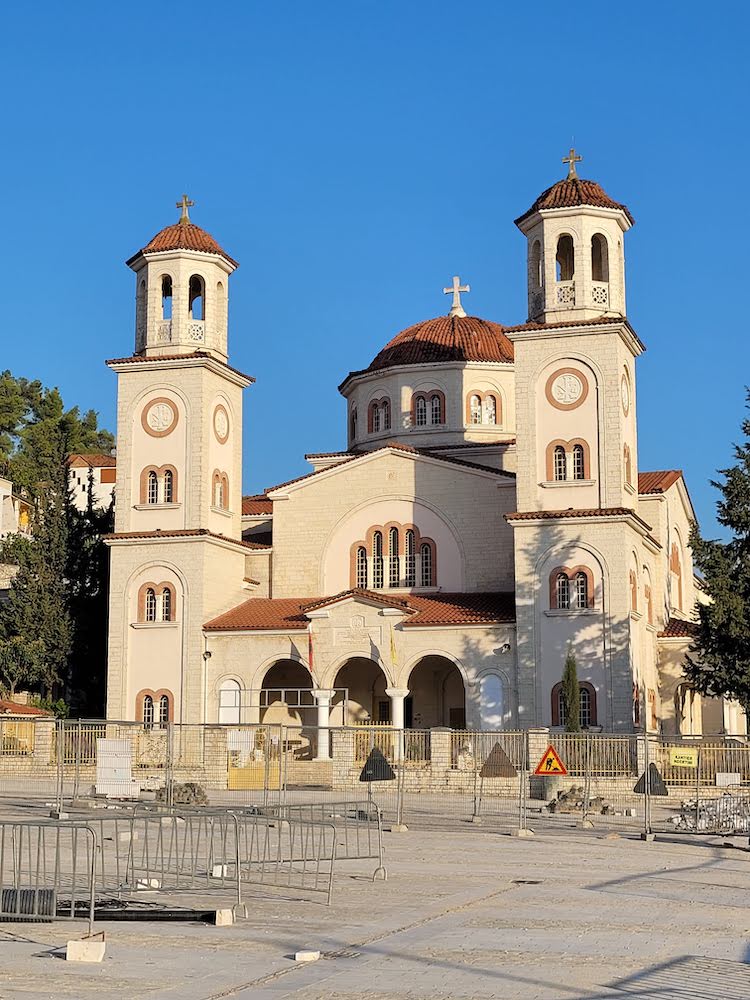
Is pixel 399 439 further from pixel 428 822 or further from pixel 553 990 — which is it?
pixel 553 990

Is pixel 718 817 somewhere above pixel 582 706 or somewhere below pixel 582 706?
below

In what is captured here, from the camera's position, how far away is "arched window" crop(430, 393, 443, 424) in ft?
180

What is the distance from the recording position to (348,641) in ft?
149

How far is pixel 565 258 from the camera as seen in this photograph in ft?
147

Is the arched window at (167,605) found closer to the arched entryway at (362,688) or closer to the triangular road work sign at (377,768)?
the arched entryway at (362,688)

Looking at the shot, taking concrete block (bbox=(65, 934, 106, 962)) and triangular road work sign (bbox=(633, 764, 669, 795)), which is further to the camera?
triangular road work sign (bbox=(633, 764, 669, 795))

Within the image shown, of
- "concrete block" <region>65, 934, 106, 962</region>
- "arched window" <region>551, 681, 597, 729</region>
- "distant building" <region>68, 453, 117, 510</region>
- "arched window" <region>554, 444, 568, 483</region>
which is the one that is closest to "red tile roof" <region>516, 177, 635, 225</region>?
"arched window" <region>554, 444, 568, 483</region>

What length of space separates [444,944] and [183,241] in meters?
37.7

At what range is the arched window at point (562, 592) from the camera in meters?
42.8

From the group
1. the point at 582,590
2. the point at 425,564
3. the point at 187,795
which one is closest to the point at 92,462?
the point at 425,564

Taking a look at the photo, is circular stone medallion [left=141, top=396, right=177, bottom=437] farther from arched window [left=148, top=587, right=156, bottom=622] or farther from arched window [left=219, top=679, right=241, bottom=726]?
arched window [left=219, top=679, right=241, bottom=726]

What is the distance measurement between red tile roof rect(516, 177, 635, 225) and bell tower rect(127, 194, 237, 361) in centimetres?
1051

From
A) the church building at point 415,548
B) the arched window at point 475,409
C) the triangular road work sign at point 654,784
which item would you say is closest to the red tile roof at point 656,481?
the church building at point 415,548

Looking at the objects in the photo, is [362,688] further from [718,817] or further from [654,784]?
[718,817]
